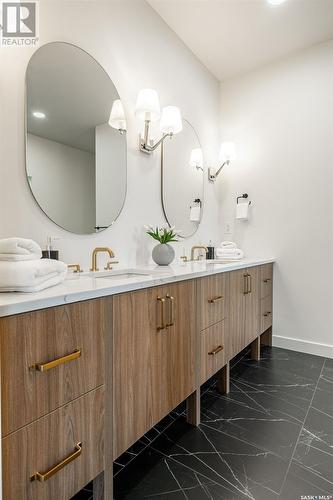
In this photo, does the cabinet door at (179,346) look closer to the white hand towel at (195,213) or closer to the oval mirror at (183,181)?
the oval mirror at (183,181)

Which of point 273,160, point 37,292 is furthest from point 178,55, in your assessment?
point 37,292

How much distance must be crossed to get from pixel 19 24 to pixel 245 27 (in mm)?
1902

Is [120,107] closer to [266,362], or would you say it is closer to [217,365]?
[217,365]

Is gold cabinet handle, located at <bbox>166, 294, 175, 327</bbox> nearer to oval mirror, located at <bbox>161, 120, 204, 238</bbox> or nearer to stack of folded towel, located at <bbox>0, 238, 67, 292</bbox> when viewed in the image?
stack of folded towel, located at <bbox>0, 238, 67, 292</bbox>

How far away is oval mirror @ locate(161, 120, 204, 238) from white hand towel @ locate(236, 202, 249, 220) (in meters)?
0.42

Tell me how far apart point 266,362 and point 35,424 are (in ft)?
7.06

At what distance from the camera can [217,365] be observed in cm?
181

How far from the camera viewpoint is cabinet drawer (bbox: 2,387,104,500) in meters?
0.76

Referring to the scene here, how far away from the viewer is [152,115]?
1930 millimetres

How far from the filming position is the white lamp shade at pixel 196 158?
2737 millimetres

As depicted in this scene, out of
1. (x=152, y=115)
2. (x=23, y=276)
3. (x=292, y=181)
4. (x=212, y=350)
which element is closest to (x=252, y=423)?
(x=212, y=350)

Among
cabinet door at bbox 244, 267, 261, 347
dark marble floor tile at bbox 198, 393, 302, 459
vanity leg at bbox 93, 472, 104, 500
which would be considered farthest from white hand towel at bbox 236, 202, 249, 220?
vanity leg at bbox 93, 472, 104, 500

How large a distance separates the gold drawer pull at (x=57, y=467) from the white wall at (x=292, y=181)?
2398 millimetres

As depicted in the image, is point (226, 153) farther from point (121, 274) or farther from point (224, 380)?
point (224, 380)
